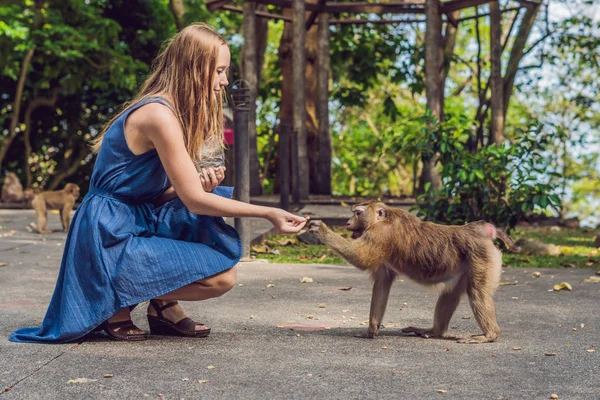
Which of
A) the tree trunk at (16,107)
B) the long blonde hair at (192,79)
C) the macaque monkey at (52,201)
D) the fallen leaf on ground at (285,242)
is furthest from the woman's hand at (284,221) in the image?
the tree trunk at (16,107)

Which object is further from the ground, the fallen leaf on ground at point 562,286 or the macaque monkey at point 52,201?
the macaque monkey at point 52,201

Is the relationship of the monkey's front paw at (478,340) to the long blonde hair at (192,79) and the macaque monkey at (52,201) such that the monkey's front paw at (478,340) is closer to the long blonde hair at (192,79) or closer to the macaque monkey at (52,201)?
the long blonde hair at (192,79)

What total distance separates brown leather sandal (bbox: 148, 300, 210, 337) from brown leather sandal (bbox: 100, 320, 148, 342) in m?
0.16

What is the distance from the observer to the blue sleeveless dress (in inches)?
156

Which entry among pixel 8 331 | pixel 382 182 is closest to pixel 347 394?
pixel 8 331

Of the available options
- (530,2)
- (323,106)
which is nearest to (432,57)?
(530,2)

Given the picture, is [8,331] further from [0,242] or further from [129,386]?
[0,242]

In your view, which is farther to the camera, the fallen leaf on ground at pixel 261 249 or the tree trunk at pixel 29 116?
the tree trunk at pixel 29 116

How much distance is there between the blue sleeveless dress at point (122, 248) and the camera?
396 cm

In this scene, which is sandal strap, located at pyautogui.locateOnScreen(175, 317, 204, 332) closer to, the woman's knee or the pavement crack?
the woman's knee

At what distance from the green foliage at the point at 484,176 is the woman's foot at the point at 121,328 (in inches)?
190

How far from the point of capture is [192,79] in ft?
13.4

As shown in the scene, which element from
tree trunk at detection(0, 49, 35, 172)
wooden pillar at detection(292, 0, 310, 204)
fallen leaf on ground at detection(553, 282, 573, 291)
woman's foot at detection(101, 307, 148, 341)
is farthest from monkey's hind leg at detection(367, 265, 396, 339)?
tree trunk at detection(0, 49, 35, 172)

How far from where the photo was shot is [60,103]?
1955 cm
